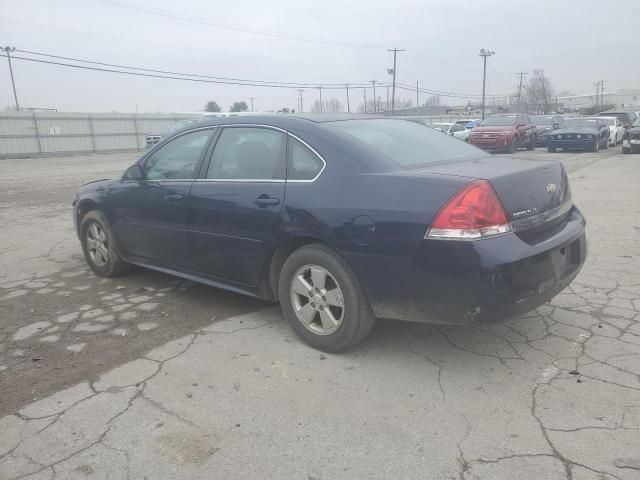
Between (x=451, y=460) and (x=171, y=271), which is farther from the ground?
(x=171, y=271)

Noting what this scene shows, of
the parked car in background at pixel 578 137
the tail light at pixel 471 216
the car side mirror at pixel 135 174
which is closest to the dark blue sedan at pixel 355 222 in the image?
the tail light at pixel 471 216

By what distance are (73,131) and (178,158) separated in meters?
31.2

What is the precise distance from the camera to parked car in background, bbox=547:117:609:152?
871 inches

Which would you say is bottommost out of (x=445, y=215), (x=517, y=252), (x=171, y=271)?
(x=171, y=271)

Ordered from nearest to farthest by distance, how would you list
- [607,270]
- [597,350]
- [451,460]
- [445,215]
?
1. [451,460]
2. [445,215]
3. [597,350]
4. [607,270]

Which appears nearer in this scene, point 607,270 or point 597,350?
point 597,350

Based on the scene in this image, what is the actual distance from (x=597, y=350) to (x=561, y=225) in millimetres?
870

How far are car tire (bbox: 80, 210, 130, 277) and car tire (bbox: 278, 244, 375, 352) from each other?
2.28 meters

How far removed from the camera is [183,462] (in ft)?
8.25

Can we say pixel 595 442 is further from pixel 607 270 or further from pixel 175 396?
pixel 607 270

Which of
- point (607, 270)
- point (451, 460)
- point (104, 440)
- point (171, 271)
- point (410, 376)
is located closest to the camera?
point (451, 460)

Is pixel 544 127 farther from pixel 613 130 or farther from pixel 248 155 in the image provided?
pixel 248 155

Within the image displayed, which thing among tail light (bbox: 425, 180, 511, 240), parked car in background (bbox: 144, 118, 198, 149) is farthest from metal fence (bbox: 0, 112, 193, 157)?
tail light (bbox: 425, 180, 511, 240)

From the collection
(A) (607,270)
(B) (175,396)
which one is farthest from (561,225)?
(B) (175,396)
